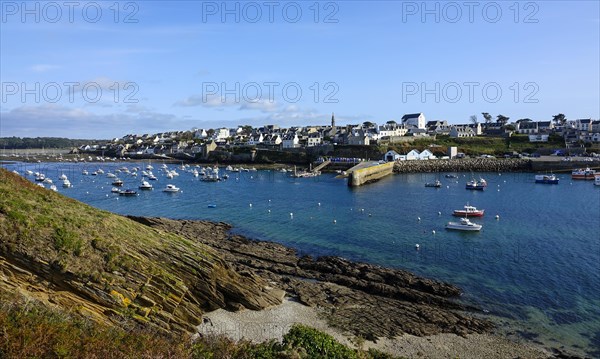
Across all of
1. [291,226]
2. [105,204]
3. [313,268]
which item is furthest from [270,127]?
[313,268]

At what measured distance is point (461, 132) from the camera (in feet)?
431

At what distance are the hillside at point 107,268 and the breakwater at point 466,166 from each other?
251 ft

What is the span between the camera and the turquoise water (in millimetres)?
22156

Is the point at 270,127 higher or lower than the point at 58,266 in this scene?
higher

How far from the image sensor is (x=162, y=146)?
517 ft

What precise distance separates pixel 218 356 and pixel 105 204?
49.1 m

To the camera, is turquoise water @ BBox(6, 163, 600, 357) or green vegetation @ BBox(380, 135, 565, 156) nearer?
turquoise water @ BBox(6, 163, 600, 357)

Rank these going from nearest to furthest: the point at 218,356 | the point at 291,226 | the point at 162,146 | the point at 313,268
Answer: the point at 218,356, the point at 313,268, the point at 291,226, the point at 162,146

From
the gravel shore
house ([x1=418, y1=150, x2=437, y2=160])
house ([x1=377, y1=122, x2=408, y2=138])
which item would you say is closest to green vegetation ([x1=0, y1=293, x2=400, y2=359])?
the gravel shore

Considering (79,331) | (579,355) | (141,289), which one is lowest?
(579,355)

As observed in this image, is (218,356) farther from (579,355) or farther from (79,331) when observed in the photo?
(579,355)

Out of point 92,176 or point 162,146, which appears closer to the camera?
point 92,176

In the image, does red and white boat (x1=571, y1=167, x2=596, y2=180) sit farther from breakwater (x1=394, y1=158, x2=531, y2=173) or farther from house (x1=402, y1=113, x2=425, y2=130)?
house (x1=402, y1=113, x2=425, y2=130)

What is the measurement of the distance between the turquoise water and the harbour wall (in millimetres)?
2306
